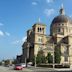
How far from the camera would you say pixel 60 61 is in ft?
339

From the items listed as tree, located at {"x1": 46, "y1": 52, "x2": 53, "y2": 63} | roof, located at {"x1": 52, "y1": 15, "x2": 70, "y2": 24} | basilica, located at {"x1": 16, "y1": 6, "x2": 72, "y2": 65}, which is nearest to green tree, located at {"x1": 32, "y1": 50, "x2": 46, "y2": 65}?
tree, located at {"x1": 46, "y1": 52, "x2": 53, "y2": 63}

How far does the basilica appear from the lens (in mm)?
108312

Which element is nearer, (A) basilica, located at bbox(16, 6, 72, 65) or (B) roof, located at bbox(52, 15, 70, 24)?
(A) basilica, located at bbox(16, 6, 72, 65)

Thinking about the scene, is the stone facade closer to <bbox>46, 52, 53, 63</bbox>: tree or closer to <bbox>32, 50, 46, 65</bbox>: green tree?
<bbox>32, 50, 46, 65</bbox>: green tree

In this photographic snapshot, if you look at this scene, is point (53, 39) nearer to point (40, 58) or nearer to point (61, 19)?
point (61, 19)

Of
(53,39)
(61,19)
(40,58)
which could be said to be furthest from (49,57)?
(61,19)

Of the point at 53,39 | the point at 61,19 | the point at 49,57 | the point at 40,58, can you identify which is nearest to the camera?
the point at 49,57

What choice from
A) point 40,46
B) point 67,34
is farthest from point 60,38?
point 40,46

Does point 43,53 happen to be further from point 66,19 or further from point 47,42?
point 66,19

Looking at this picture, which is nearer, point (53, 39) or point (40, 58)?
point (40, 58)

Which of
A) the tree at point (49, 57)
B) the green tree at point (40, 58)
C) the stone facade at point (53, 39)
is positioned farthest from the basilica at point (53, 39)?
the tree at point (49, 57)

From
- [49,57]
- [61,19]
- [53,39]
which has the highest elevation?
[61,19]

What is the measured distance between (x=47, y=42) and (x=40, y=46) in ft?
21.5

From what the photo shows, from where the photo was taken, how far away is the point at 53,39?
118312 mm
